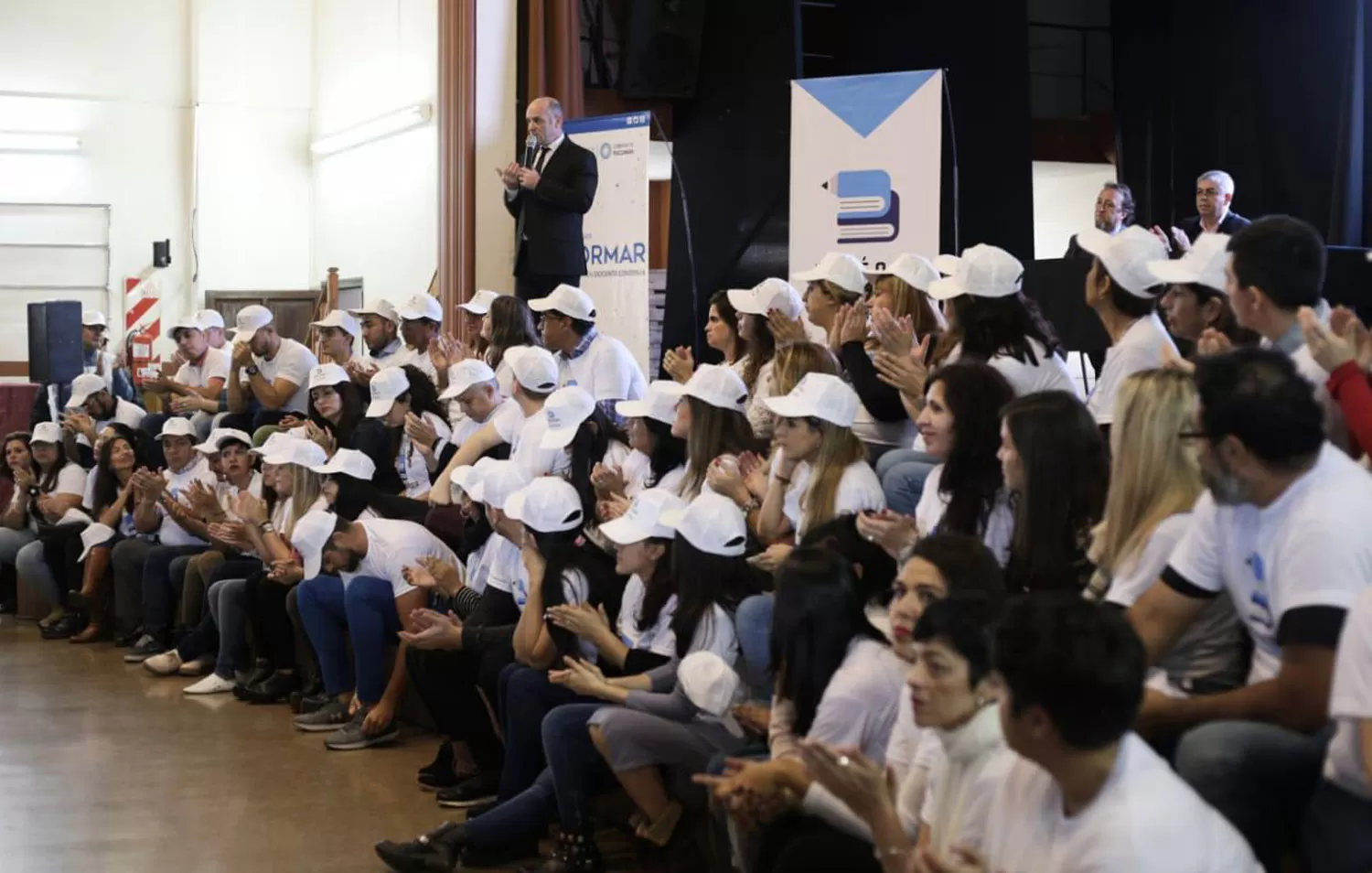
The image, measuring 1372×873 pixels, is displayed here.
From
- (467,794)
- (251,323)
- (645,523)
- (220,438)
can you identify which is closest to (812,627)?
(645,523)

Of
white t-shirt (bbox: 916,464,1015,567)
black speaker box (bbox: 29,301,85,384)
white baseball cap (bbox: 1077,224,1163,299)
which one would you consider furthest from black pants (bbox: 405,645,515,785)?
black speaker box (bbox: 29,301,85,384)

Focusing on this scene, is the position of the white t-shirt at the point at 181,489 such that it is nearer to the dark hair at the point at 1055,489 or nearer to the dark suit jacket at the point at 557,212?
the dark suit jacket at the point at 557,212

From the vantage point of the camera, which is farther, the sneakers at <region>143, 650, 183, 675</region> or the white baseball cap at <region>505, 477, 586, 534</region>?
the sneakers at <region>143, 650, 183, 675</region>

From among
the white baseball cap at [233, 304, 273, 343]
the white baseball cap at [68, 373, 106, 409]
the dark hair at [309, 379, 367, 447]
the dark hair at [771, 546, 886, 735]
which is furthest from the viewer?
the white baseball cap at [68, 373, 106, 409]

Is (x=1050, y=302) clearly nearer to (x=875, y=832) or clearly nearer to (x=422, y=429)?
(x=422, y=429)

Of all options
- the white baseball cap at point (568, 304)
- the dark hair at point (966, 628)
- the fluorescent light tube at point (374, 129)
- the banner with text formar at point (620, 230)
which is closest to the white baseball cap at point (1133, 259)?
the dark hair at point (966, 628)

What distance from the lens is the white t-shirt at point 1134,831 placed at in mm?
1936

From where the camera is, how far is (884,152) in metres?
6.86

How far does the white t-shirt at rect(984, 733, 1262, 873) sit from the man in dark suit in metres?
5.07

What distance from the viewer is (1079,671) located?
1.98 m

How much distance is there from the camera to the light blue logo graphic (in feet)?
22.4

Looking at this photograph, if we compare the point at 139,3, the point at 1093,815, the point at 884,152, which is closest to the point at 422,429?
the point at 884,152

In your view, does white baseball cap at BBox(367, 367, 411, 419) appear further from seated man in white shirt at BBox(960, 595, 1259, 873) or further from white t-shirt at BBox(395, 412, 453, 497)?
seated man in white shirt at BBox(960, 595, 1259, 873)

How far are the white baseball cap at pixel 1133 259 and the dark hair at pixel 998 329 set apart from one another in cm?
35
